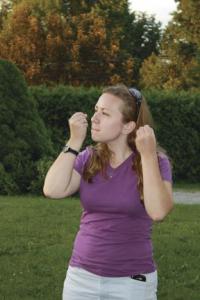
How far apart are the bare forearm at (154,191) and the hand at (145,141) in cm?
3

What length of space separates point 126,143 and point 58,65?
99.7ft

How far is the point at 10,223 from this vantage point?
8984 mm

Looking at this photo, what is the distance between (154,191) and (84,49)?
30.8 meters

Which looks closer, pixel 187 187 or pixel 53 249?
pixel 53 249

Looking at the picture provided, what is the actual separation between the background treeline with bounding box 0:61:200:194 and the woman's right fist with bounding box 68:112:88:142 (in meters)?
9.44

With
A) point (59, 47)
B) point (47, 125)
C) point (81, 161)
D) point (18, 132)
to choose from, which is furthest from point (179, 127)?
point (81, 161)

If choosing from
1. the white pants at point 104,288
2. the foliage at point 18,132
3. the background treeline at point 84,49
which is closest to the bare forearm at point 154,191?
the white pants at point 104,288

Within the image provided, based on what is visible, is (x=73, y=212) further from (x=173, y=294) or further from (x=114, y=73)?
(x=114, y=73)

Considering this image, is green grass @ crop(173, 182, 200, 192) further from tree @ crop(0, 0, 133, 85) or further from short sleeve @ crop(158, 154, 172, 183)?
tree @ crop(0, 0, 133, 85)

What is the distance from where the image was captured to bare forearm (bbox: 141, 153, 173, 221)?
2875 millimetres

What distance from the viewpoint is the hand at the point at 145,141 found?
113 inches

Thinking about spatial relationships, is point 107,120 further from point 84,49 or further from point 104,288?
point 84,49

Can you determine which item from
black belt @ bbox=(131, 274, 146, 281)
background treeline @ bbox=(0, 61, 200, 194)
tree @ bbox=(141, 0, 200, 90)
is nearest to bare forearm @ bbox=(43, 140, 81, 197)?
black belt @ bbox=(131, 274, 146, 281)

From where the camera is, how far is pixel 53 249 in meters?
7.48
